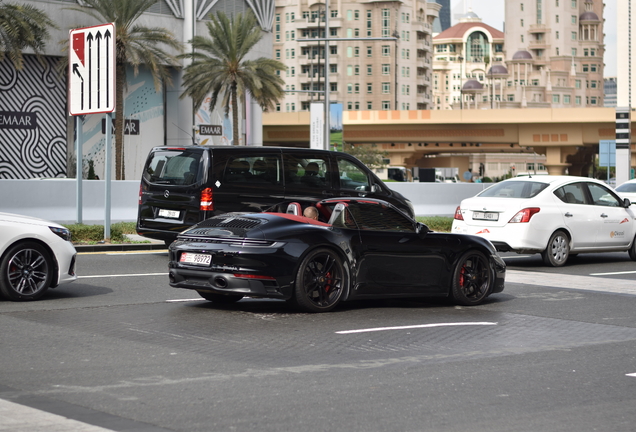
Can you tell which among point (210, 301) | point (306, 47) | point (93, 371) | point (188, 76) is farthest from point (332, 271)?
point (306, 47)

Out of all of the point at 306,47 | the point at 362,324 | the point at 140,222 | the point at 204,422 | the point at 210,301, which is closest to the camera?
the point at 204,422

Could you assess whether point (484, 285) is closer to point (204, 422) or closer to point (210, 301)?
point (210, 301)

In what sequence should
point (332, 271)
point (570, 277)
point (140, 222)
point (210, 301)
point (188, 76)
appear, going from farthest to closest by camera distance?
1. point (188, 76)
2. point (140, 222)
3. point (570, 277)
4. point (210, 301)
5. point (332, 271)

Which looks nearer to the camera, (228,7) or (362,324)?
(362,324)

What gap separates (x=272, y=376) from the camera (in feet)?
21.2

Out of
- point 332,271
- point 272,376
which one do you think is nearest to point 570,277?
point 332,271

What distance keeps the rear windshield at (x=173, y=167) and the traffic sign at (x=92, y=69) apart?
2.53m

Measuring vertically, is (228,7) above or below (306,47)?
below

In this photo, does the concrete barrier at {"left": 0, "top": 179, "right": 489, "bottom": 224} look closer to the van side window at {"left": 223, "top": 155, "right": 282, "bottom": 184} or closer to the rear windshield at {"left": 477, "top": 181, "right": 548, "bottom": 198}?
the van side window at {"left": 223, "top": 155, "right": 282, "bottom": 184}

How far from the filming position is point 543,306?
1067 centimetres

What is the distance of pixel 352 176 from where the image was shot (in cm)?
1638

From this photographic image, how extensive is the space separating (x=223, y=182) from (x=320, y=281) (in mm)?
5499

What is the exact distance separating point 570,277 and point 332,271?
5738 mm

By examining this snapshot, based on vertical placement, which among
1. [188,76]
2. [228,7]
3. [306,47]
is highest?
[306,47]
